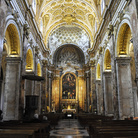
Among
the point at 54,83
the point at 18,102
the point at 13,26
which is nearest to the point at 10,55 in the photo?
the point at 13,26

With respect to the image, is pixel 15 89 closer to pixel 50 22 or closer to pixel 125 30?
pixel 125 30

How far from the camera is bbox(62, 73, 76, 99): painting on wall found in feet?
86.7

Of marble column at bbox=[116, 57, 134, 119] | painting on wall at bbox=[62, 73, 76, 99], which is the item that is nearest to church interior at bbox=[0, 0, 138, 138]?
marble column at bbox=[116, 57, 134, 119]

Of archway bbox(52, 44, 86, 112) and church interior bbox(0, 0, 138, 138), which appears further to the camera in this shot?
archway bbox(52, 44, 86, 112)

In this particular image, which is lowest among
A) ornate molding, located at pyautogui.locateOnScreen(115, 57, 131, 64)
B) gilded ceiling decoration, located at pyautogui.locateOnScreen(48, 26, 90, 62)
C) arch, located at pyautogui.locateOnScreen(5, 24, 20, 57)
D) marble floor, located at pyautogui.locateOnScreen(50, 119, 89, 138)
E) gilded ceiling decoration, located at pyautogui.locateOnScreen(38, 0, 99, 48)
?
marble floor, located at pyautogui.locateOnScreen(50, 119, 89, 138)

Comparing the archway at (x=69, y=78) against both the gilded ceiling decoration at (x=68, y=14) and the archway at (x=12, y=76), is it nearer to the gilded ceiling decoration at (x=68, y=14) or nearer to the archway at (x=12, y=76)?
the gilded ceiling decoration at (x=68, y=14)

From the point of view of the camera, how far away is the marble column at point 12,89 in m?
10.6

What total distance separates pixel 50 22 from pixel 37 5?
5295 millimetres

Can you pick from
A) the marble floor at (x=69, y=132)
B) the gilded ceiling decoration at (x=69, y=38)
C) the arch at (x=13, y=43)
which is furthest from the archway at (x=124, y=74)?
the gilded ceiling decoration at (x=69, y=38)

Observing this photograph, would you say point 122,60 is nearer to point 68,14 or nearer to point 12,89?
point 12,89

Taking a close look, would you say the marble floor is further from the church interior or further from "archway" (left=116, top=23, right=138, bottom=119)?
"archway" (left=116, top=23, right=138, bottom=119)

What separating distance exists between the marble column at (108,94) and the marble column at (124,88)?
407cm

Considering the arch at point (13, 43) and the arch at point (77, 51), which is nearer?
the arch at point (13, 43)

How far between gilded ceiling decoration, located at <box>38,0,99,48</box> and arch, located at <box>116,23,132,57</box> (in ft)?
27.1
